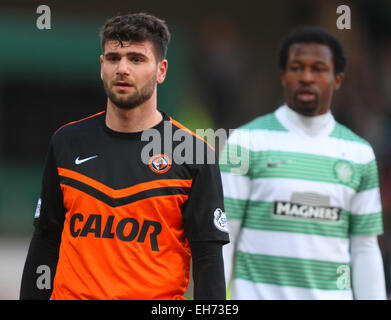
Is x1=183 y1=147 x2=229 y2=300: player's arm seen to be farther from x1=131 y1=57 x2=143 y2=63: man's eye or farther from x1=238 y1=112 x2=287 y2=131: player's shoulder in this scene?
x1=238 y1=112 x2=287 y2=131: player's shoulder

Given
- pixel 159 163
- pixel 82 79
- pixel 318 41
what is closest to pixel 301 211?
pixel 318 41

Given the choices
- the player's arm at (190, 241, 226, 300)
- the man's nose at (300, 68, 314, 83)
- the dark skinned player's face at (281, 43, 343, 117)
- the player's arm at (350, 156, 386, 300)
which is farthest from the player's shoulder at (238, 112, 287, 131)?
the player's arm at (190, 241, 226, 300)

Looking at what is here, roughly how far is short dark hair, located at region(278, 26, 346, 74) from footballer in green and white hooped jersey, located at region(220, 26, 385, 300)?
107 millimetres

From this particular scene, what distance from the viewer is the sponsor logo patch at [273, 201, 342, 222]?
4.98m

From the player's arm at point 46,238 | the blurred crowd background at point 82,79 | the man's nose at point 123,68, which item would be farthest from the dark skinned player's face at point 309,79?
the blurred crowd background at point 82,79

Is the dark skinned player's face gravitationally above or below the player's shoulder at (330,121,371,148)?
above

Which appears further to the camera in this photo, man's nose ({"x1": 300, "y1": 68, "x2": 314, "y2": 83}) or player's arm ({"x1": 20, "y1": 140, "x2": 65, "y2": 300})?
man's nose ({"x1": 300, "y1": 68, "x2": 314, "y2": 83})

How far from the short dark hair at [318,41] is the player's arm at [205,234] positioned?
5.93ft

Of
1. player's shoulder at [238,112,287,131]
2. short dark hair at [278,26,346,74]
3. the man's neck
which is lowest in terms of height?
the man's neck

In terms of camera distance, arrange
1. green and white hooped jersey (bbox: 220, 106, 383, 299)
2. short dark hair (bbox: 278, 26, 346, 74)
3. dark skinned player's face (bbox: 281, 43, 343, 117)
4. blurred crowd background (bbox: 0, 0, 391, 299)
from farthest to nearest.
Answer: blurred crowd background (bbox: 0, 0, 391, 299) < short dark hair (bbox: 278, 26, 346, 74) < dark skinned player's face (bbox: 281, 43, 343, 117) < green and white hooped jersey (bbox: 220, 106, 383, 299)

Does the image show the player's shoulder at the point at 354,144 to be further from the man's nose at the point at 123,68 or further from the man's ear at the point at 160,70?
the man's nose at the point at 123,68

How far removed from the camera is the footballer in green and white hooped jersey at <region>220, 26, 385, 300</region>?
4.95m

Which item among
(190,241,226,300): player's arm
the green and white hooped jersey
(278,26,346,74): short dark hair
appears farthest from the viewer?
(278,26,346,74): short dark hair

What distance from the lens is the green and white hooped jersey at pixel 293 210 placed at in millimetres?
4945
